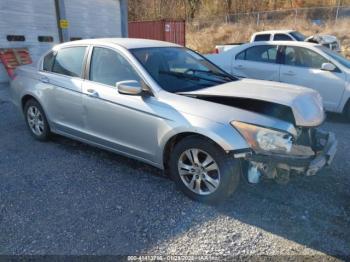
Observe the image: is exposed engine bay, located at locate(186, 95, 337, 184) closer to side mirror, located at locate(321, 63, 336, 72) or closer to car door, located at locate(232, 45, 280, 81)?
side mirror, located at locate(321, 63, 336, 72)

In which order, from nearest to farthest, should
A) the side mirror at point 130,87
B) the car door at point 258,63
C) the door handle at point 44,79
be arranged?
the side mirror at point 130,87 → the door handle at point 44,79 → the car door at point 258,63

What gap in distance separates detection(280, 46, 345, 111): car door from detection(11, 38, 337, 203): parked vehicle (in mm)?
2851

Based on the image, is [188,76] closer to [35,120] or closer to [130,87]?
[130,87]

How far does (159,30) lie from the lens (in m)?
18.6

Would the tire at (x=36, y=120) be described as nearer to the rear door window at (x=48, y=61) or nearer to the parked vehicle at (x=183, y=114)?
the parked vehicle at (x=183, y=114)

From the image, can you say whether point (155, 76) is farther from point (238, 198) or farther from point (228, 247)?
point (228, 247)

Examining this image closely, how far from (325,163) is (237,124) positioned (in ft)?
3.32

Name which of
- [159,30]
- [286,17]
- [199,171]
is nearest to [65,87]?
[199,171]

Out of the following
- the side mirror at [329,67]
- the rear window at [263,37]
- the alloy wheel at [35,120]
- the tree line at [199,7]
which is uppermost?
the tree line at [199,7]

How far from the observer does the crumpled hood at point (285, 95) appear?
3369 mm

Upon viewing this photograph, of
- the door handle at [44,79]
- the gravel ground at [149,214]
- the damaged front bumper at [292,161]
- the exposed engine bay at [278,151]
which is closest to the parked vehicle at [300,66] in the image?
the gravel ground at [149,214]

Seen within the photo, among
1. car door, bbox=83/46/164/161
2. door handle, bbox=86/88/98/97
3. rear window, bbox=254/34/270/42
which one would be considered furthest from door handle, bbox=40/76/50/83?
rear window, bbox=254/34/270/42

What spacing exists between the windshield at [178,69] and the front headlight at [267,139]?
101 cm

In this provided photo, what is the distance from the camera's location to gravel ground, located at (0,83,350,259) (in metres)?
2.87
